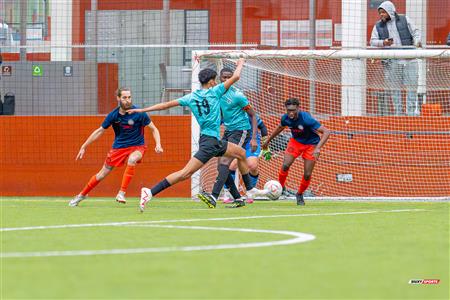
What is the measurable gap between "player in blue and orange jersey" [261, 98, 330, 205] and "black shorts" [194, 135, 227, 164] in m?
2.12

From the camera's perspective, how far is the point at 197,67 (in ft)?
59.8

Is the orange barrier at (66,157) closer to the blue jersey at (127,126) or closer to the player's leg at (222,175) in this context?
the blue jersey at (127,126)

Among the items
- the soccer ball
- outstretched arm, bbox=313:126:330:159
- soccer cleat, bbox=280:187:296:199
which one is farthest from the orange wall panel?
outstretched arm, bbox=313:126:330:159

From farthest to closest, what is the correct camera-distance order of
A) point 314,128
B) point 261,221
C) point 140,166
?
point 140,166, point 314,128, point 261,221

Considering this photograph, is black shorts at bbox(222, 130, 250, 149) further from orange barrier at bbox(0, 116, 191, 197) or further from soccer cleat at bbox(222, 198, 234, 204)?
orange barrier at bbox(0, 116, 191, 197)

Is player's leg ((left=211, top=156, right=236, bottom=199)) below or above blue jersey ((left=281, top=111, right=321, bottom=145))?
below

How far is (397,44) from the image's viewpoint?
63.0ft

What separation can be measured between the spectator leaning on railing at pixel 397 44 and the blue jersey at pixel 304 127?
2950 mm

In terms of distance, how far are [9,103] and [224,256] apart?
12.9 m

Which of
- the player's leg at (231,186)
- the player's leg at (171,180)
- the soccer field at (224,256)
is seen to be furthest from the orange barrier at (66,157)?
the soccer field at (224,256)

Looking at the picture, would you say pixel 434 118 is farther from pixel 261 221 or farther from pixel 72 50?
pixel 261 221

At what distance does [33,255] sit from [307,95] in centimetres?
1182

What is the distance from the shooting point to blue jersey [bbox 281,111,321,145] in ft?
53.3

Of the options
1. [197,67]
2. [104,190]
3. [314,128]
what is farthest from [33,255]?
[104,190]
